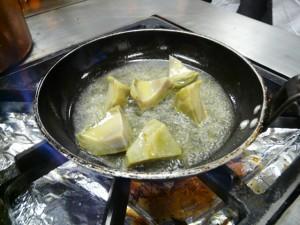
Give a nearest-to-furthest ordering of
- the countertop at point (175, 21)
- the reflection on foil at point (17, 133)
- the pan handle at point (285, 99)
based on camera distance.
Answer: the pan handle at point (285, 99) → the reflection on foil at point (17, 133) → the countertop at point (175, 21)

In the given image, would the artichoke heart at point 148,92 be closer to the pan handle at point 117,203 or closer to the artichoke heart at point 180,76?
the artichoke heart at point 180,76

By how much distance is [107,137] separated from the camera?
57 centimetres

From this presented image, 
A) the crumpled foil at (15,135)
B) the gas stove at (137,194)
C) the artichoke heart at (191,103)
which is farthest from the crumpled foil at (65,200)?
the artichoke heart at (191,103)

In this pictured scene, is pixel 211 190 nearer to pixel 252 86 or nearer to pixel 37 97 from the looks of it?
pixel 252 86

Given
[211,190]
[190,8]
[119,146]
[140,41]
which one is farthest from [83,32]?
[211,190]

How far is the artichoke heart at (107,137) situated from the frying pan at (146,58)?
0.06 ft

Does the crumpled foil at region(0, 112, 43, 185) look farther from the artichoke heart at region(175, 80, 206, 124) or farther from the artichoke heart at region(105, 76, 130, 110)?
the artichoke heart at region(175, 80, 206, 124)

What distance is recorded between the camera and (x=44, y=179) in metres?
0.62

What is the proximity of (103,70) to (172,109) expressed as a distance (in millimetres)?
252

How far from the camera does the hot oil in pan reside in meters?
0.59

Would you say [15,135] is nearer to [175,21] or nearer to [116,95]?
[116,95]

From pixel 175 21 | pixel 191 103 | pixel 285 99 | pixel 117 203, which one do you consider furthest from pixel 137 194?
pixel 175 21

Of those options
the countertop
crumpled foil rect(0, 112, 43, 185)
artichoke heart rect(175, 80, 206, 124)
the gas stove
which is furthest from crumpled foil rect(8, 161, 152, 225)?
the countertop

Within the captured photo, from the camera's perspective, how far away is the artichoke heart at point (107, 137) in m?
0.56
